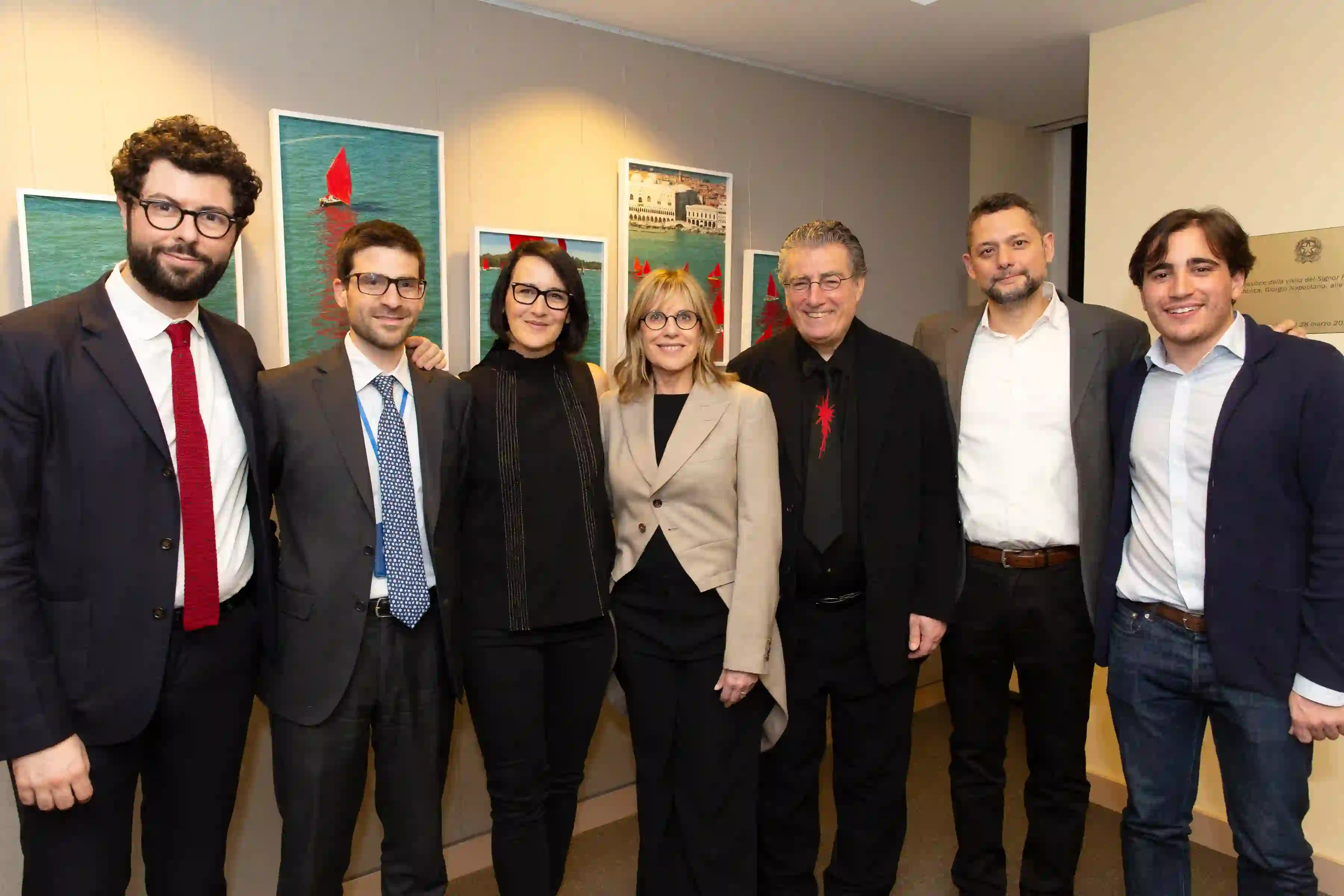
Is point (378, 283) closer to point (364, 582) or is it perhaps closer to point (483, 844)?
point (364, 582)

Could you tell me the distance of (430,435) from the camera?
207 cm

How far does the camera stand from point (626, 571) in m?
2.23

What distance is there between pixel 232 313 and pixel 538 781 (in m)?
1.63

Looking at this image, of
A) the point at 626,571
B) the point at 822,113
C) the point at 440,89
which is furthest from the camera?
the point at 822,113

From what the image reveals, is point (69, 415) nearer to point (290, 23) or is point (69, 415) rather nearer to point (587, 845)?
point (290, 23)

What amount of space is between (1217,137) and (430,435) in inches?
118

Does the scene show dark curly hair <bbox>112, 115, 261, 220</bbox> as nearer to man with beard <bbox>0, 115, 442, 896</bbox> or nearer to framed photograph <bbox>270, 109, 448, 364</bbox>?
man with beard <bbox>0, 115, 442, 896</bbox>

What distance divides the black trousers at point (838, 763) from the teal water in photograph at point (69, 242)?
6.85 feet

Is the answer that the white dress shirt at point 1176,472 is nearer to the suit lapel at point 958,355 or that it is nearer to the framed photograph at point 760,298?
the suit lapel at point 958,355

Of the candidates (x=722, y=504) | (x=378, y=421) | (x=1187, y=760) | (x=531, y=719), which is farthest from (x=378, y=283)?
(x=1187, y=760)

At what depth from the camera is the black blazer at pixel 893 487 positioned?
230cm

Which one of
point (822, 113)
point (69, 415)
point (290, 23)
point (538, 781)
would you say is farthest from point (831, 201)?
point (69, 415)

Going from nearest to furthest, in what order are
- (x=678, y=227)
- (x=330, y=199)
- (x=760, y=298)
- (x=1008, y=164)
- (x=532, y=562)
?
(x=532, y=562)
(x=330, y=199)
(x=678, y=227)
(x=760, y=298)
(x=1008, y=164)

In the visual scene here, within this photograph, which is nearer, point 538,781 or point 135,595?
point 135,595
